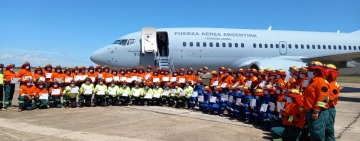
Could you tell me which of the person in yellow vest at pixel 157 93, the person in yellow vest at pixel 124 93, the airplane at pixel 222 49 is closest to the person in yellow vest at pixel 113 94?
the person in yellow vest at pixel 124 93

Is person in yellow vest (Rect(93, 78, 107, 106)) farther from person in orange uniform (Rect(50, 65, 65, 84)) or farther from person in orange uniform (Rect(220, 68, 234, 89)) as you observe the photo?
person in orange uniform (Rect(220, 68, 234, 89))

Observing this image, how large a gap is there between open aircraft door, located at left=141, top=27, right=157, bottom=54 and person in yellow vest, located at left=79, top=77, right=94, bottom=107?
14.8 ft

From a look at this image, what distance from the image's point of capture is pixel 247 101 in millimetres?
8875

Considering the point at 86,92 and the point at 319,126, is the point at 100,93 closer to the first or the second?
the point at 86,92

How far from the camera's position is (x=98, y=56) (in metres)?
15.7

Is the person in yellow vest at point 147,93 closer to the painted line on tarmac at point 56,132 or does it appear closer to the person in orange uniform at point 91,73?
the person in orange uniform at point 91,73

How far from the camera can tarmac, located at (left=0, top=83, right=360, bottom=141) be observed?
22.0ft

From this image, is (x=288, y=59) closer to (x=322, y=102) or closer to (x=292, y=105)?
(x=292, y=105)

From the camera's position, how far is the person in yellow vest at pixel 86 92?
37.3ft

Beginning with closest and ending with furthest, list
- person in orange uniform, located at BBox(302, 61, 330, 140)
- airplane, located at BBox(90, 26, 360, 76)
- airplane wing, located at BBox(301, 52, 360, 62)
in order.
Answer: person in orange uniform, located at BBox(302, 61, 330, 140) < airplane wing, located at BBox(301, 52, 360, 62) < airplane, located at BBox(90, 26, 360, 76)

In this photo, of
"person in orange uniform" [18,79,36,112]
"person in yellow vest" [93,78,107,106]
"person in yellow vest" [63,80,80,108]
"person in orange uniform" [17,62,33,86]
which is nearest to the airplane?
"person in yellow vest" [93,78,107,106]

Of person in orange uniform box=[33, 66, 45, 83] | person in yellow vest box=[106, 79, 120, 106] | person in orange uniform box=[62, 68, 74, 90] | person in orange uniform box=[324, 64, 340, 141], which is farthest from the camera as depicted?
person in yellow vest box=[106, 79, 120, 106]

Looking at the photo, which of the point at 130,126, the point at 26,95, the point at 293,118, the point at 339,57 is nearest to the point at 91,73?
the point at 26,95

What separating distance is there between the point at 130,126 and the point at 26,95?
189 inches
